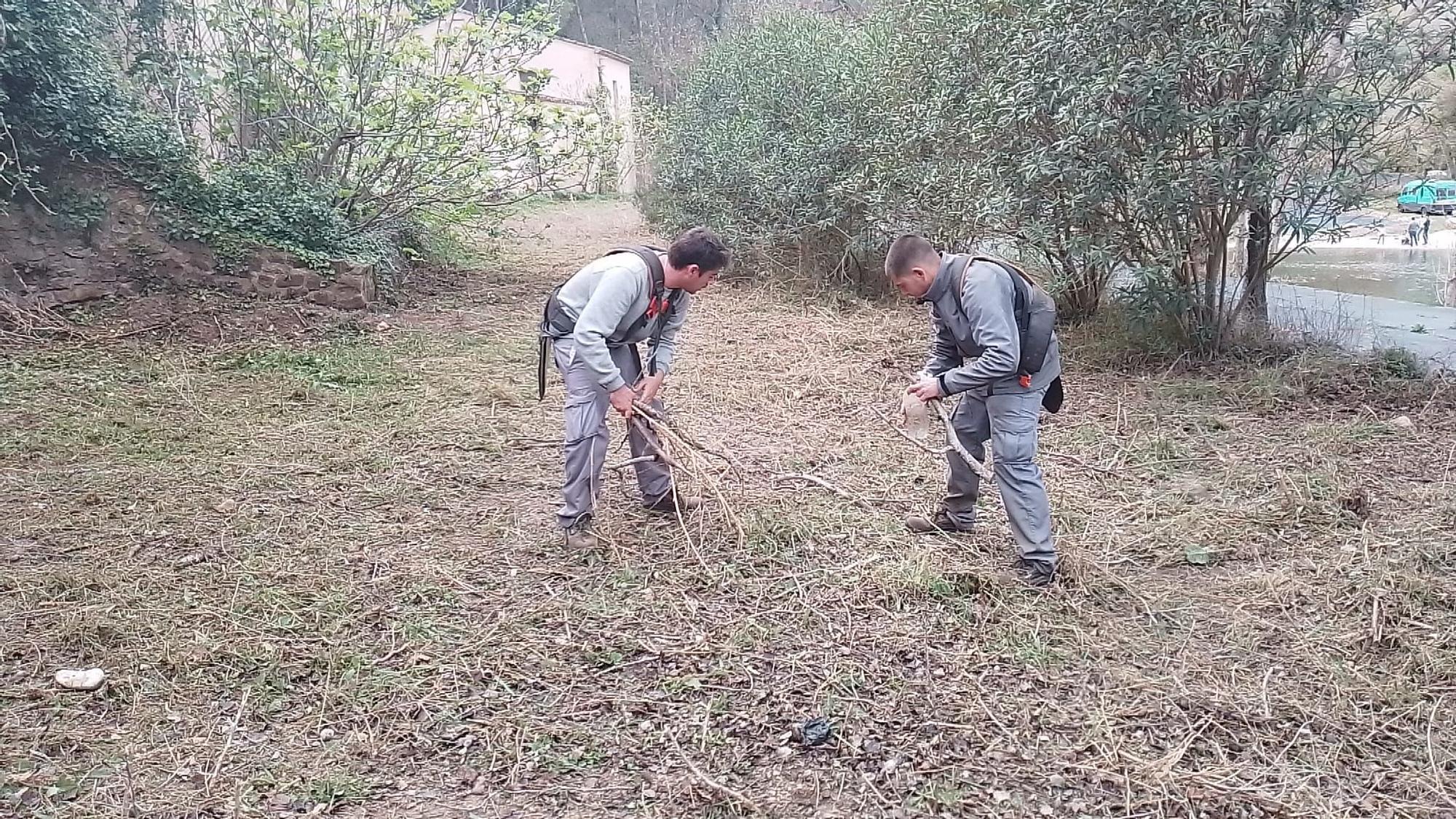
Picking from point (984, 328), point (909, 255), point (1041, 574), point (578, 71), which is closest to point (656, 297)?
point (909, 255)

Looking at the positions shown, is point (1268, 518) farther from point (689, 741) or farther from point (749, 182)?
point (749, 182)

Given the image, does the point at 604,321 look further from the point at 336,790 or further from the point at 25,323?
the point at 25,323

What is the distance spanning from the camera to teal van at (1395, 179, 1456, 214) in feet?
41.7

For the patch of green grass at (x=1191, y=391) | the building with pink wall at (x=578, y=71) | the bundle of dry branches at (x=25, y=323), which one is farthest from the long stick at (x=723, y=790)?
the building with pink wall at (x=578, y=71)

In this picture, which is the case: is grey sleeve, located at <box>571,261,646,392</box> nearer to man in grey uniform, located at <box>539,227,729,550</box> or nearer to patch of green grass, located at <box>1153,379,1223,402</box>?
man in grey uniform, located at <box>539,227,729,550</box>

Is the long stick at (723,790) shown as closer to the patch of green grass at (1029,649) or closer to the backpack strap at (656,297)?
the patch of green grass at (1029,649)

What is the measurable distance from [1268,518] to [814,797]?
269cm

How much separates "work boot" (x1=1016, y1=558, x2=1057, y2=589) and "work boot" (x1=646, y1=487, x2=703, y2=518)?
136cm

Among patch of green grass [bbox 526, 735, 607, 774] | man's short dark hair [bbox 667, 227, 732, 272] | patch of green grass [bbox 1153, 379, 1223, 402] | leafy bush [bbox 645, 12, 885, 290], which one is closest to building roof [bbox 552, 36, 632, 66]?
leafy bush [bbox 645, 12, 885, 290]

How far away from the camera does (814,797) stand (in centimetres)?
253

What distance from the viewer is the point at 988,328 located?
11.3ft

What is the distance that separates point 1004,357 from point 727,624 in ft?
4.22

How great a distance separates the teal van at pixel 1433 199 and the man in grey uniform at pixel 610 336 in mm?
11621

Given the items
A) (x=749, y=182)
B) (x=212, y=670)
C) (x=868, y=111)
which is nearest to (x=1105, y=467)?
(x=212, y=670)
